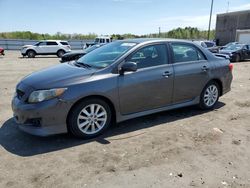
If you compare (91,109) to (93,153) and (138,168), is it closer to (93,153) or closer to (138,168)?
(93,153)

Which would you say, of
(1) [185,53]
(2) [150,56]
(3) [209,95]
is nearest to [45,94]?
(2) [150,56]

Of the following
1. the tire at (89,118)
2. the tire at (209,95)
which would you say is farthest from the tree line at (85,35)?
the tire at (89,118)

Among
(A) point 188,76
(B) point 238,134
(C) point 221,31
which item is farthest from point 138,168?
(C) point 221,31

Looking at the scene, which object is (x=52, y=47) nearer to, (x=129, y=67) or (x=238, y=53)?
(x=238, y=53)

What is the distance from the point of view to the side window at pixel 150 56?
4.86 metres

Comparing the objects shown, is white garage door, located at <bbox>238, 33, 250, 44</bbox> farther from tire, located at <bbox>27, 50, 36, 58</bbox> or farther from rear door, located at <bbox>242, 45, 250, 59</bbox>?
tire, located at <bbox>27, 50, 36, 58</bbox>

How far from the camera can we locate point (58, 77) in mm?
4309

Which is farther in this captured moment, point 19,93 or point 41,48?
point 41,48

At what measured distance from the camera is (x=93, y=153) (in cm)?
394

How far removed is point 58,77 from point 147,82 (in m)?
1.58

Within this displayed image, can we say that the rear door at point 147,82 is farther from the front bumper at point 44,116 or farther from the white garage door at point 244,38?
the white garage door at point 244,38

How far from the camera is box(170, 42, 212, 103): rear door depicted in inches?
210

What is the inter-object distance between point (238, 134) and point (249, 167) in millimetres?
1220

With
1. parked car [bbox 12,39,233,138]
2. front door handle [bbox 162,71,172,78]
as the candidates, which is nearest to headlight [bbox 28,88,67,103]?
parked car [bbox 12,39,233,138]
